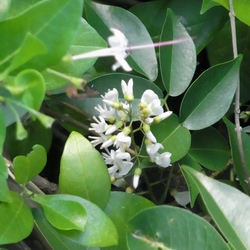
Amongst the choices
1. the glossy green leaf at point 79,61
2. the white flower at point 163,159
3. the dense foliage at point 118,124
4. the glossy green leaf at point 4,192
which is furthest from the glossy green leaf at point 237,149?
the glossy green leaf at point 4,192

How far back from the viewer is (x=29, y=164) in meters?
0.56

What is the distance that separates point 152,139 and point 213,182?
0.47 feet

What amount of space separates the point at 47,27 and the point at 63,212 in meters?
0.24

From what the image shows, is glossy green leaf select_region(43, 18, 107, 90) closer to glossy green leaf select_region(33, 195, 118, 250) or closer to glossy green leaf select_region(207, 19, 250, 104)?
glossy green leaf select_region(33, 195, 118, 250)

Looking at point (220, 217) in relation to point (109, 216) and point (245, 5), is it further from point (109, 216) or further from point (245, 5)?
point (245, 5)

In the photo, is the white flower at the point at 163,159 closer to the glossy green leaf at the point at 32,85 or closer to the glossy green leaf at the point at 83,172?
the glossy green leaf at the point at 83,172

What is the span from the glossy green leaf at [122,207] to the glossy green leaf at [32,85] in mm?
269

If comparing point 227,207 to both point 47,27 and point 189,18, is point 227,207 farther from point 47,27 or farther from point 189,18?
point 189,18

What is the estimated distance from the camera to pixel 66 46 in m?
0.39

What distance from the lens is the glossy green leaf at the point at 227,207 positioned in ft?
1.54

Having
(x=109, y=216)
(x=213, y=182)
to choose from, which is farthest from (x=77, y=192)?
(x=213, y=182)

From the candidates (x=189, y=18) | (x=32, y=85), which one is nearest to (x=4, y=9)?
(x=32, y=85)

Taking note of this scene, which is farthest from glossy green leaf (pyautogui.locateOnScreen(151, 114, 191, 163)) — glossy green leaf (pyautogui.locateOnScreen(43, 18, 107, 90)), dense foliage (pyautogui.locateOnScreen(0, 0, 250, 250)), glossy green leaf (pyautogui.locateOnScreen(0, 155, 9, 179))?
glossy green leaf (pyautogui.locateOnScreen(0, 155, 9, 179))

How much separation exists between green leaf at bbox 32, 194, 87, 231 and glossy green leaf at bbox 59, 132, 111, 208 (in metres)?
0.04
